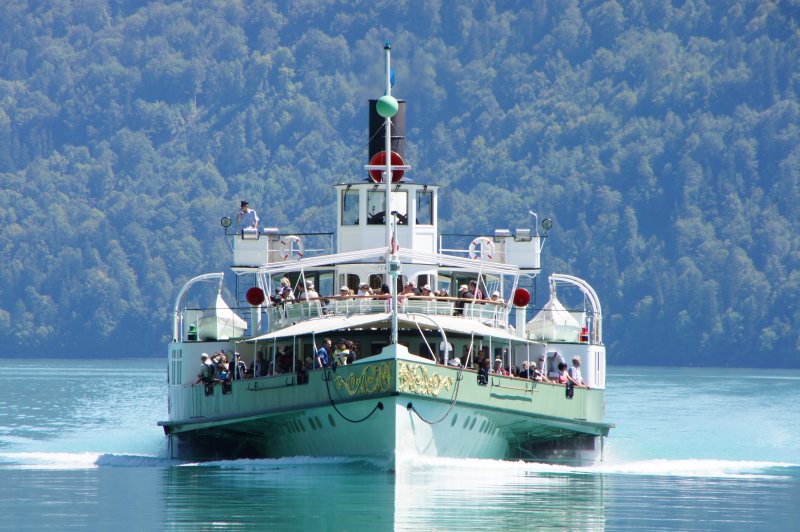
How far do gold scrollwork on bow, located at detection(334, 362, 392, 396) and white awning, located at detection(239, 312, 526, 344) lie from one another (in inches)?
77.0

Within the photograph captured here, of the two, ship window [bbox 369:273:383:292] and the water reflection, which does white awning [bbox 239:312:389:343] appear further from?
ship window [bbox 369:273:383:292]

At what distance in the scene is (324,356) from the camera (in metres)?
43.1

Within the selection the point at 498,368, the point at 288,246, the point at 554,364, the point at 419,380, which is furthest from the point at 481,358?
the point at 288,246

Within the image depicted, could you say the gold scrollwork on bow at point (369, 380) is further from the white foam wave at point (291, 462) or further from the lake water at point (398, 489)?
the lake water at point (398, 489)

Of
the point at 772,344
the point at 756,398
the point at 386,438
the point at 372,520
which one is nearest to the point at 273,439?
the point at 386,438

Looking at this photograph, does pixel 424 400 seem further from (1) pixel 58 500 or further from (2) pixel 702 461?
(2) pixel 702 461

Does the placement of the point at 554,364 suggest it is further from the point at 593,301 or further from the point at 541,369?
the point at 593,301

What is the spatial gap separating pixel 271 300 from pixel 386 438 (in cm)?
814

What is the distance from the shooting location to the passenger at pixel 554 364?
157ft

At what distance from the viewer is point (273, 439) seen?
1794 inches

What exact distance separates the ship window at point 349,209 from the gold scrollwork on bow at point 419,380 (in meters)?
9.51

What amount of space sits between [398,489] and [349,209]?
1330 cm

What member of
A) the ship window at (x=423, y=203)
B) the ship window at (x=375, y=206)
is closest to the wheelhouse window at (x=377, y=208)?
the ship window at (x=375, y=206)

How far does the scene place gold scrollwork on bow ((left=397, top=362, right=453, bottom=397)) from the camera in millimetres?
40750
